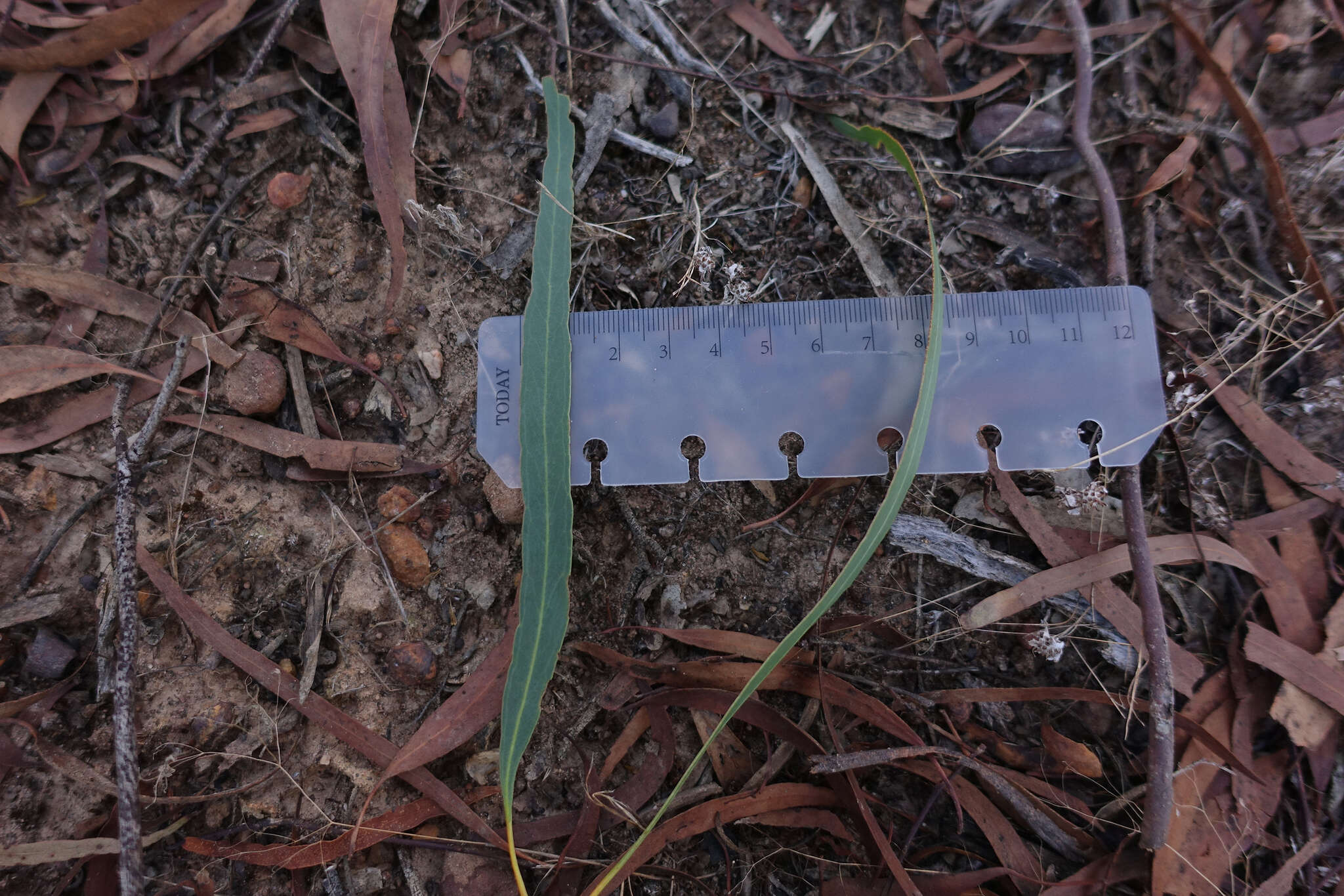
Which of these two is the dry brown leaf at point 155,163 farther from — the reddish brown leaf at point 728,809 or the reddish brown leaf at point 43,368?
the reddish brown leaf at point 728,809

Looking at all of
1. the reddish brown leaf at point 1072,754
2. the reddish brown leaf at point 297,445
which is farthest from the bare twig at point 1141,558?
the reddish brown leaf at point 297,445

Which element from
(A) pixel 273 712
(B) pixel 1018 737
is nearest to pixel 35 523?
(A) pixel 273 712

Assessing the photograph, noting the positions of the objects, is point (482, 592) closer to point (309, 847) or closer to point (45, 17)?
point (309, 847)

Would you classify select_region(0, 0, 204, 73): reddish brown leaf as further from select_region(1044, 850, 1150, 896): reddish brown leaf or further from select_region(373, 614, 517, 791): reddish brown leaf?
select_region(1044, 850, 1150, 896): reddish brown leaf

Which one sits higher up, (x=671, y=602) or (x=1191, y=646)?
(x=671, y=602)

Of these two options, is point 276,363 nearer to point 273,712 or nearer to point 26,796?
point 273,712

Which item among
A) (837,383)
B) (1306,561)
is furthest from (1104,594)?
(837,383)
